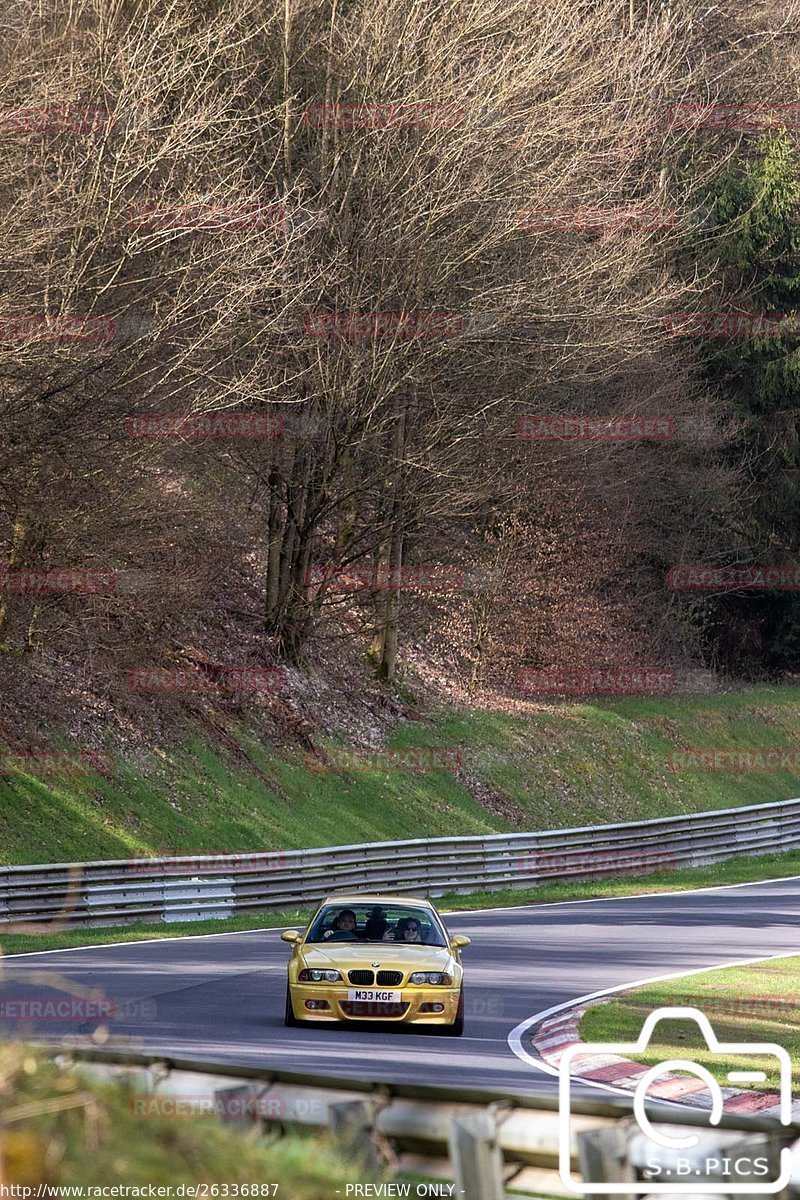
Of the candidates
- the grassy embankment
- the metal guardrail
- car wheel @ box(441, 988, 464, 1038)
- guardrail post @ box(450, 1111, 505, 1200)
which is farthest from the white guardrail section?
guardrail post @ box(450, 1111, 505, 1200)

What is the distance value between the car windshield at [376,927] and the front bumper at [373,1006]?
2.29ft

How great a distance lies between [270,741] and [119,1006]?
60.0 ft

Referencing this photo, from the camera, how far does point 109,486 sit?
2606 centimetres

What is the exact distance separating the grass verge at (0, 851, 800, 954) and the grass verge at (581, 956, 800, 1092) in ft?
19.4

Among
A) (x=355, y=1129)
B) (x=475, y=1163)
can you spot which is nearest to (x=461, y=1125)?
(x=475, y=1163)

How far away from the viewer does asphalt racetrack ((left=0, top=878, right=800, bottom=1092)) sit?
39.1ft

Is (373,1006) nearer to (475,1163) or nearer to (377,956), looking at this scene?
(377,956)

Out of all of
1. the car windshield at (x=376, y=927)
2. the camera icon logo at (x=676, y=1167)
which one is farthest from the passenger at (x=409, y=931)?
the camera icon logo at (x=676, y=1167)

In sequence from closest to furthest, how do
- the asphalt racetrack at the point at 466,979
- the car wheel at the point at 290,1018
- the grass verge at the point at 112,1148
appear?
the grass verge at the point at 112,1148
the asphalt racetrack at the point at 466,979
the car wheel at the point at 290,1018

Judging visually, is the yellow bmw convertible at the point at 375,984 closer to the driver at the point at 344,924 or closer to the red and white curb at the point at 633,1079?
the driver at the point at 344,924

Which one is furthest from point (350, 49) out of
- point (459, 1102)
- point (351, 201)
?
point (459, 1102)

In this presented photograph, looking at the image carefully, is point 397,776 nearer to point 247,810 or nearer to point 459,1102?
point 247,810

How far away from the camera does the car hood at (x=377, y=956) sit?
1415cm

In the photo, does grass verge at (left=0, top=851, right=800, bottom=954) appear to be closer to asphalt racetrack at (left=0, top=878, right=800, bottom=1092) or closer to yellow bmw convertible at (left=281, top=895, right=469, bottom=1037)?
asphalt racetrack at (left=0, top=878, right=800, bottom=1092)
